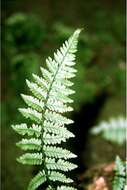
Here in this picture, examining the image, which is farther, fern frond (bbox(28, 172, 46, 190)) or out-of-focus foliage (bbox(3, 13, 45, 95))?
out-of-focus foliage (bbox(3, 13, 45, 95))

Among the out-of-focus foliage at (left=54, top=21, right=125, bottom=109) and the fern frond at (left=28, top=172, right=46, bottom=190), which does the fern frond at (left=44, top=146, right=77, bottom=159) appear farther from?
the out-of-focus foliage at (left=54, top=21, right=125, bottom=109)

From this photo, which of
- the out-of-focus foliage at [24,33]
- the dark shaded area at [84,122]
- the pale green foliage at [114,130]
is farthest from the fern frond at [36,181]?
the out-of-focus foliage at [24,33]

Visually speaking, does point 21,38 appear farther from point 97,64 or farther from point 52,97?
point 52,97

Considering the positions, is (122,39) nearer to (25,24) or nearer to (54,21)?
(54,21)

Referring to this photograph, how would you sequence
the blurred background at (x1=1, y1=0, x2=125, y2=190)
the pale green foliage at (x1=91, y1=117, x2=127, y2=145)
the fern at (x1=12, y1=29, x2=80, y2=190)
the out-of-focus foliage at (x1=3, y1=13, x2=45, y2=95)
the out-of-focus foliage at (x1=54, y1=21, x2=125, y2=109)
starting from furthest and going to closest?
the out-of-focus foliage at (x1=3, y1=13, x2=45, y2=95)
the out-of-focus foliage at (x1=54, y1=21, x2=125, y2=109)
the blurred background at (x1=1, y1=0, x2=125, y2=190)
the pale green foliage at (x1=91, y1=117, x2=127, y2=145)
the fern at (x1=12, y1=29, x2=80, y2=190)

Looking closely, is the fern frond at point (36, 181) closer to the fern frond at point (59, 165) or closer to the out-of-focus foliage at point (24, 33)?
the fern frond at point (59, 165)

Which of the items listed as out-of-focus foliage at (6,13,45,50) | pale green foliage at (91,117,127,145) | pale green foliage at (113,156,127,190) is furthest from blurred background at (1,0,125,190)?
pale green foliage at (91,117,127,145)

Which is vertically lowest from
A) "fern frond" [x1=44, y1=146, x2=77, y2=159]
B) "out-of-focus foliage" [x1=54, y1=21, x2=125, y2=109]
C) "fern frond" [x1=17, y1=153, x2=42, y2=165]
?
"fern frond" [x1=17, y1=153, x2=42, y2=165]

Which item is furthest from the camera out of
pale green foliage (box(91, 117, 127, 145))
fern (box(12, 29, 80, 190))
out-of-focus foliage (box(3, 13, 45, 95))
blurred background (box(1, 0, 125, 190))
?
out-of-focus foliage (box(3, 13, 45, 95))

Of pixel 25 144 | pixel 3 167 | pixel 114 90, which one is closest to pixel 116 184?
pixel 25 144

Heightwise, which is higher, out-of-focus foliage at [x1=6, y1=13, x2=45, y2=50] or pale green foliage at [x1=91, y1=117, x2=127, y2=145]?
out-of-focus foliage at [x1=6, y1=13, x2=45, y2=50]
